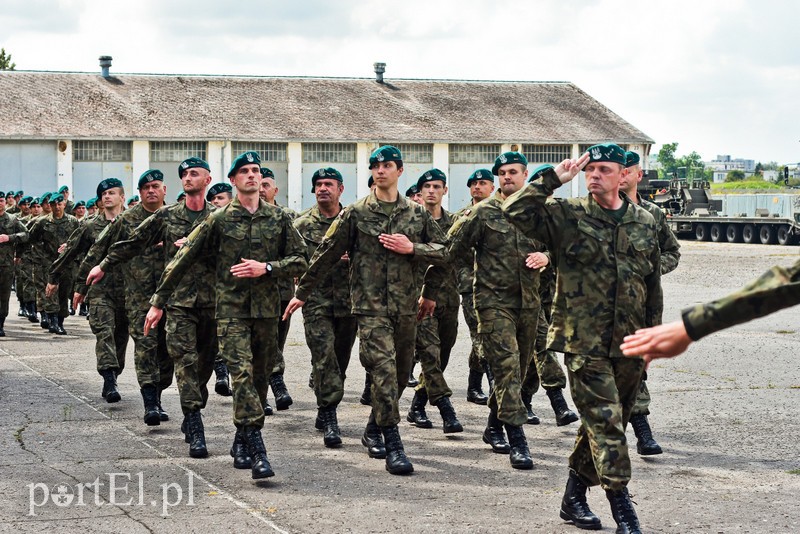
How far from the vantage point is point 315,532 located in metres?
6.29

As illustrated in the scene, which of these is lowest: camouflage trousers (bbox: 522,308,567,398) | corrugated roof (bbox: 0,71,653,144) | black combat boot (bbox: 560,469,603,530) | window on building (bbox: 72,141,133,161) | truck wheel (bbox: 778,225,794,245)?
black combat boot (bbox: 560,469,603,530)

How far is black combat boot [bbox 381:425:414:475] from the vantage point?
7777 millimetres

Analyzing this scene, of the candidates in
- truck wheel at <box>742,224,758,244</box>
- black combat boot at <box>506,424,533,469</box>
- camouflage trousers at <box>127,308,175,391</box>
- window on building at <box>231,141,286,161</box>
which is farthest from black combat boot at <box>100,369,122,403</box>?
truck wheel at <box>742,224,758,244</box>

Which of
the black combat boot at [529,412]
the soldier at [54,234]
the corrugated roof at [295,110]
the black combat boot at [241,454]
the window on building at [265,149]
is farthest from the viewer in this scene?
the window on building at [265,149]

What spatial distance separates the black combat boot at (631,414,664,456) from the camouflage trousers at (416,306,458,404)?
1.56 m

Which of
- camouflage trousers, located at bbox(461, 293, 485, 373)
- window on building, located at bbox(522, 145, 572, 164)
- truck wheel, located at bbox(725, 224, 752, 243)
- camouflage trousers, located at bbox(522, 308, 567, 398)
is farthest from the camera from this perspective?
window on building, located at bbox(522, 145, 572, 164)

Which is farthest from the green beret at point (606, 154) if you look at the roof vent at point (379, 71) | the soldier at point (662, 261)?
the roof vent at point (379, 71)

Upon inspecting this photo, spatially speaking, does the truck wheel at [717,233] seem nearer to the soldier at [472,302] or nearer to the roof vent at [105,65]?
the roof vent at [105,65]

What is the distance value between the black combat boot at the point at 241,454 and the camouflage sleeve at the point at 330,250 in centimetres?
107

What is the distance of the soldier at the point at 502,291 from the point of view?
8.21 meters

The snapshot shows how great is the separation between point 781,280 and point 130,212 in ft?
24.0

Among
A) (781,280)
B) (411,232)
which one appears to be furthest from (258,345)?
(781,280)

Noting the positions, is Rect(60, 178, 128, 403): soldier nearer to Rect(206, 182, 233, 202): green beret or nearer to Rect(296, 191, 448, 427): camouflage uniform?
Rect(206, 182, 233, 202): green beret

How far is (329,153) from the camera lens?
2003 inches
